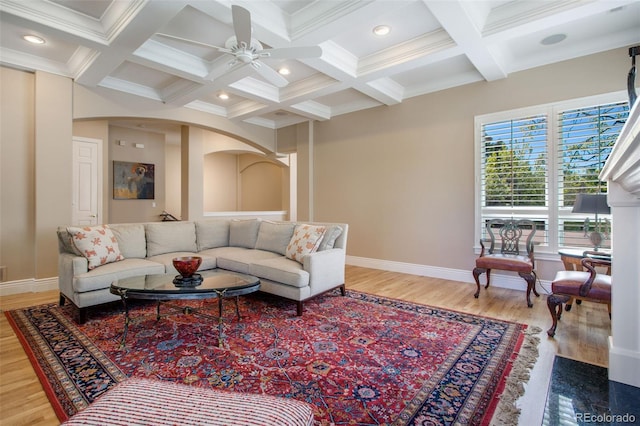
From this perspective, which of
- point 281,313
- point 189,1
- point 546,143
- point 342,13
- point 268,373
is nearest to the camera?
point 268,373

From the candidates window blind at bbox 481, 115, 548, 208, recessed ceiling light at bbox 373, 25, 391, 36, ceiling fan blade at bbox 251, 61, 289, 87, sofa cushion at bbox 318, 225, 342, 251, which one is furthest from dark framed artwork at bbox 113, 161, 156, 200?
window blind at bbox 481, 115, 548, 208

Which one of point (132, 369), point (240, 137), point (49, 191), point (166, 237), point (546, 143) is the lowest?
point (132, 369)

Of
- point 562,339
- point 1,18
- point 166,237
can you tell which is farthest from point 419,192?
point 1,18

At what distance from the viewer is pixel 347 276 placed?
5.04 m

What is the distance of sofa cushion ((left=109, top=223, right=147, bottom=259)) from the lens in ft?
12.3

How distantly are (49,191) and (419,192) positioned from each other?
525cm

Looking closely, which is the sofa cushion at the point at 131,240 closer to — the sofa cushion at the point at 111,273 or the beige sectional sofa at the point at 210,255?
the beige sectional sofa at the point at 210,255

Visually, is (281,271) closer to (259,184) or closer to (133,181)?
(133,181)

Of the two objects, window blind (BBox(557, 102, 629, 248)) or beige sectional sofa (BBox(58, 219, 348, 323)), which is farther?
window blind (BBox(557, 102, 629, 248))

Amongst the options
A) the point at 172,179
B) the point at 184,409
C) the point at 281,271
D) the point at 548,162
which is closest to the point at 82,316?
the point at 281,271

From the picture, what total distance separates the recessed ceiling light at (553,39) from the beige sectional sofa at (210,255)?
3.07 meters

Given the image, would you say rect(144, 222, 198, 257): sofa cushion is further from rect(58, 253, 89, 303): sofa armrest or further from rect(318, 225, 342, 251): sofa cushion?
rect(318, 225, 342, 251): sofa cushion

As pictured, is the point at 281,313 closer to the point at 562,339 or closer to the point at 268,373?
the point at 268,373

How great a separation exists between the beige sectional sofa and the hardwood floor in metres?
0.63
